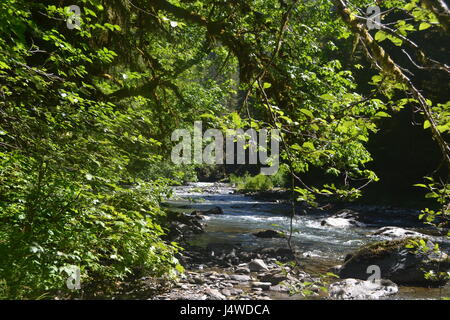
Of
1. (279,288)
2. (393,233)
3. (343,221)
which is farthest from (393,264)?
(343,221)

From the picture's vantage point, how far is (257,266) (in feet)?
31.6

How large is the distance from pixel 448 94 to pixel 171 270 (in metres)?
22.9

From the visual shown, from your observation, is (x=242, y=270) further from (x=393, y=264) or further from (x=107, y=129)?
(x=107, y=129)

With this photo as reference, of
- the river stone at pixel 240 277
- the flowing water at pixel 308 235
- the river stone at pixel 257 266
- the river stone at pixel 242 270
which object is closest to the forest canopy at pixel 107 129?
the flowing water at pixel 308 235

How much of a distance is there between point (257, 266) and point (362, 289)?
2.84 meters

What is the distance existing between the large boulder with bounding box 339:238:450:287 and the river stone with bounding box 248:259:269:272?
76.5 inches

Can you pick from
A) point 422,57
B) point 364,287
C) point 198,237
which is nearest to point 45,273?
point 422,57

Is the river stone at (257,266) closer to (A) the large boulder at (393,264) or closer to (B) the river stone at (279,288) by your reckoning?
(B) the river stone at (279,288)

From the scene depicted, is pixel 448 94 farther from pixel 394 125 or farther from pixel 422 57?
pixel 422 57

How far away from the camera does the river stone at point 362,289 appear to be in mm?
7375

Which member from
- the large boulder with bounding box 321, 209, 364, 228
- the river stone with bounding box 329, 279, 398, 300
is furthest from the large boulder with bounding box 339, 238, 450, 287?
the large boulder with bounding box 321, 209, 364, 228

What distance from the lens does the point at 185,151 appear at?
415 inches

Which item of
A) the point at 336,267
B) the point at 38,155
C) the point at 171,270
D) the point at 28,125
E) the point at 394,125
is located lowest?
the point at 336,267
